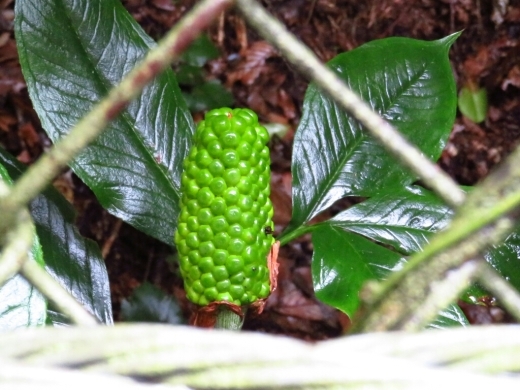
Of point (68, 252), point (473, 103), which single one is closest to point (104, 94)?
point (68, 252)

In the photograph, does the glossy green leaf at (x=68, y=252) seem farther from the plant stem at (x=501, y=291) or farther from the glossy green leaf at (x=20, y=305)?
the plant stem at (x=501, y=291)

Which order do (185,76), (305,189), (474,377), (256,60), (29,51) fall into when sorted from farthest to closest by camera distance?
(256,60) → (185,76) → (305,189) → (29,51) → (474,377)

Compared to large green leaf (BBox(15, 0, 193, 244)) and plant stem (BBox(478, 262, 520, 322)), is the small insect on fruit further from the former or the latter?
plant stem (BBox(478, 262, 520, 322))

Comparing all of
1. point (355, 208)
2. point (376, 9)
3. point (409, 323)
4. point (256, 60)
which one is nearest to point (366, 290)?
point (409, 323)

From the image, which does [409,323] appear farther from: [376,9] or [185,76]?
[376,9]

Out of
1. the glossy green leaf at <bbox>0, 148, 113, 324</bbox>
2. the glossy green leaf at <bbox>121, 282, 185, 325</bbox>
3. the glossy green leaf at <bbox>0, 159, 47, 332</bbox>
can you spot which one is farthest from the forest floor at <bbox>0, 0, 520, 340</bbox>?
the glossy green leaf at <bbox>0, 159, 47, 332</bbox>

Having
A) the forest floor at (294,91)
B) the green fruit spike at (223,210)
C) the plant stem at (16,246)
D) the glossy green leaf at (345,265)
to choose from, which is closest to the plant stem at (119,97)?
the plant stem at (16,246)

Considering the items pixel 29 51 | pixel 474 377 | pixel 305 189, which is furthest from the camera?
pixel 305 189
